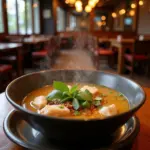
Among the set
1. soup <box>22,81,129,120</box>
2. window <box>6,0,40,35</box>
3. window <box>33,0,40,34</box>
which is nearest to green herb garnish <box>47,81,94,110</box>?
soup <box>22,81,129,120</box>

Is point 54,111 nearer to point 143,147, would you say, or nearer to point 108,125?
point 108,125

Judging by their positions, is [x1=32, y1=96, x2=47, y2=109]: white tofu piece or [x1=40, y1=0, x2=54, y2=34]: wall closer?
[x1=32, y1=96, x2=47, y2=109]: white tofu piece

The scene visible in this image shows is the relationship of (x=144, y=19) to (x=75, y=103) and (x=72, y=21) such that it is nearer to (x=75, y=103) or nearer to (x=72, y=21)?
(x=75, y=103)

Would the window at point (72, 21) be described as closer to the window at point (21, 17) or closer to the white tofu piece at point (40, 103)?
the window at point (21, 17)

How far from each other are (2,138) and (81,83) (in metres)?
0.49

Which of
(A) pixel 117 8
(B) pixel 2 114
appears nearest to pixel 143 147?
(B) pixel 2 114

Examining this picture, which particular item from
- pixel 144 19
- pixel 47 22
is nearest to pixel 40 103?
pixel 144 19

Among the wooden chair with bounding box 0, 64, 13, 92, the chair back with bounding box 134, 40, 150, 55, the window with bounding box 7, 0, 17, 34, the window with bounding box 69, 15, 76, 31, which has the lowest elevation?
the wooden chair with bounding box 0, 64, 13, 92

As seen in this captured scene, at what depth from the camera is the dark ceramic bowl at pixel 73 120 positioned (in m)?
0.54

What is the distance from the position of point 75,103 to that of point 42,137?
0.17m

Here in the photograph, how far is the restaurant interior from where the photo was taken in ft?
14.3

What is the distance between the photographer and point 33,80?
0.95 metres

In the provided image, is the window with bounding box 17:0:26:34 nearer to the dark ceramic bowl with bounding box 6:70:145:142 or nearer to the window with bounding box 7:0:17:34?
the window with bounding box 7:0:17:34

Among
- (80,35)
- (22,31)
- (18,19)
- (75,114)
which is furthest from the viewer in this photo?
(80,35)
